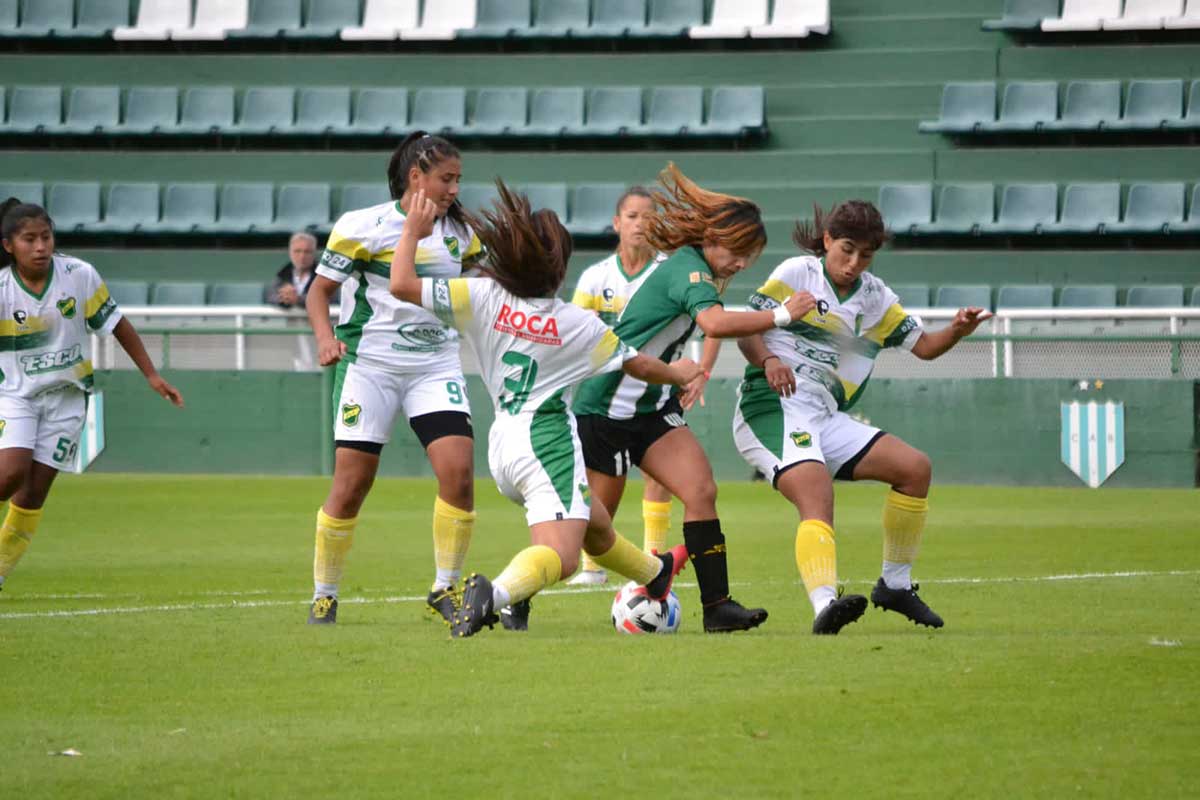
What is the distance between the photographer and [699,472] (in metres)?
7.57

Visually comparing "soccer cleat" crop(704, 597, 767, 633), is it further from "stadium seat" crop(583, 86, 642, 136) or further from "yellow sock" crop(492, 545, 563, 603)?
"stadium seat" crop(583, 86, 642, 136)

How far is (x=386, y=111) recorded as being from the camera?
2408 centimetres

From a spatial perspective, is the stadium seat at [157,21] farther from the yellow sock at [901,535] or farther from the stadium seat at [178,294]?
the yellow sock at [901,535]

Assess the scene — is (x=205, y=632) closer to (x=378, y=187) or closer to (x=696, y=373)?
(x=696, y=373)

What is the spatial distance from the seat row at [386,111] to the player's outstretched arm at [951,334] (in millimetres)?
15067

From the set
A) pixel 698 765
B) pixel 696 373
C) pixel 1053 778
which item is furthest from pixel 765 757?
pixel 696 373

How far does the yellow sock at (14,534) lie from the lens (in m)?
9.05

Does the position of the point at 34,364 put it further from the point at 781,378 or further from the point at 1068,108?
the point at 1068,108

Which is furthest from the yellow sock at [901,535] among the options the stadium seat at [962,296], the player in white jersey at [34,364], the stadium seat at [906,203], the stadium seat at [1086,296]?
the stadium seat at [906,203]

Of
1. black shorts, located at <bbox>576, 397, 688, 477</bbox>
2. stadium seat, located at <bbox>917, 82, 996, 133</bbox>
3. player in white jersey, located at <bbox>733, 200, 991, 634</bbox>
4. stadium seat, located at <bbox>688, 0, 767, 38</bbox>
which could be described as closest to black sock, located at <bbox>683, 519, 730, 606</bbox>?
player in white jersey, located at <bbox>733, 200, 991, 634</bbox>

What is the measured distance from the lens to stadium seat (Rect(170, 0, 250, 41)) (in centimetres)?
2508

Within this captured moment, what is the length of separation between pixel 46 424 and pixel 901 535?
422 centimetres

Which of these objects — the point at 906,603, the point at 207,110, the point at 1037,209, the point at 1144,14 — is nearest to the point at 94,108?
the point at 207,110

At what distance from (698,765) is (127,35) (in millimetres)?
22364
